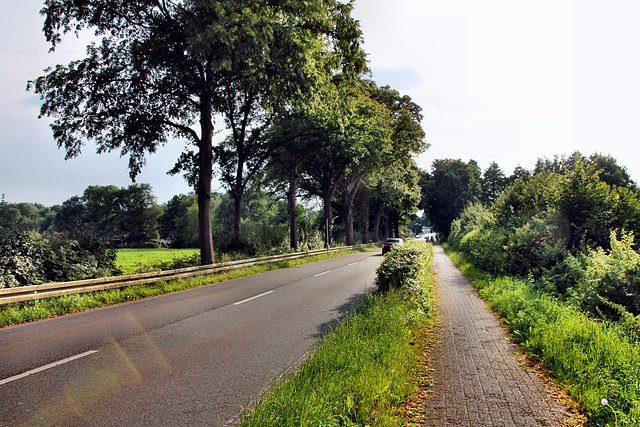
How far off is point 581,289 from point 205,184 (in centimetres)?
1476

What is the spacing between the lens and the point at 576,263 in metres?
8.96

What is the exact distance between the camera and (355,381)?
4133mm

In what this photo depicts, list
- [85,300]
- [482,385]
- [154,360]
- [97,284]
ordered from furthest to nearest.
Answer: [97,284]
[85,300]
[154,360]
[482,385]

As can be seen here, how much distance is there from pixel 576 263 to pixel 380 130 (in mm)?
23846

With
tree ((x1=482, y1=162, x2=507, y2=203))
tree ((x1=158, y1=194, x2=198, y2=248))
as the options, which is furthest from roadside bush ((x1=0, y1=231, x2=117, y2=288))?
tree ((x1=482, y1=162, x2=507, y2=203))

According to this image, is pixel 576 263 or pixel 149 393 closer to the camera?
pixel 149 393

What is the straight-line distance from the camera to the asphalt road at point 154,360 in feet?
12.9

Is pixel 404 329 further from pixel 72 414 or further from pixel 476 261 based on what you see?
pixel 476 261

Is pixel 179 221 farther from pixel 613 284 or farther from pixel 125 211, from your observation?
pixel 613 284

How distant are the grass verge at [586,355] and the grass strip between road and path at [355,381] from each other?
179 centimetres

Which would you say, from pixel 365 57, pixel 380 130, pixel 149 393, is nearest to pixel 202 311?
pixel 149 393

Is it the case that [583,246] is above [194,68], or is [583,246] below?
below

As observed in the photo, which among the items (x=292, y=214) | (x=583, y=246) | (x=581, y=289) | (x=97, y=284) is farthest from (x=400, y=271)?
(x=292, y=214)

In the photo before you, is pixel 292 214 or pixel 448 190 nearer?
pixel 292 214
